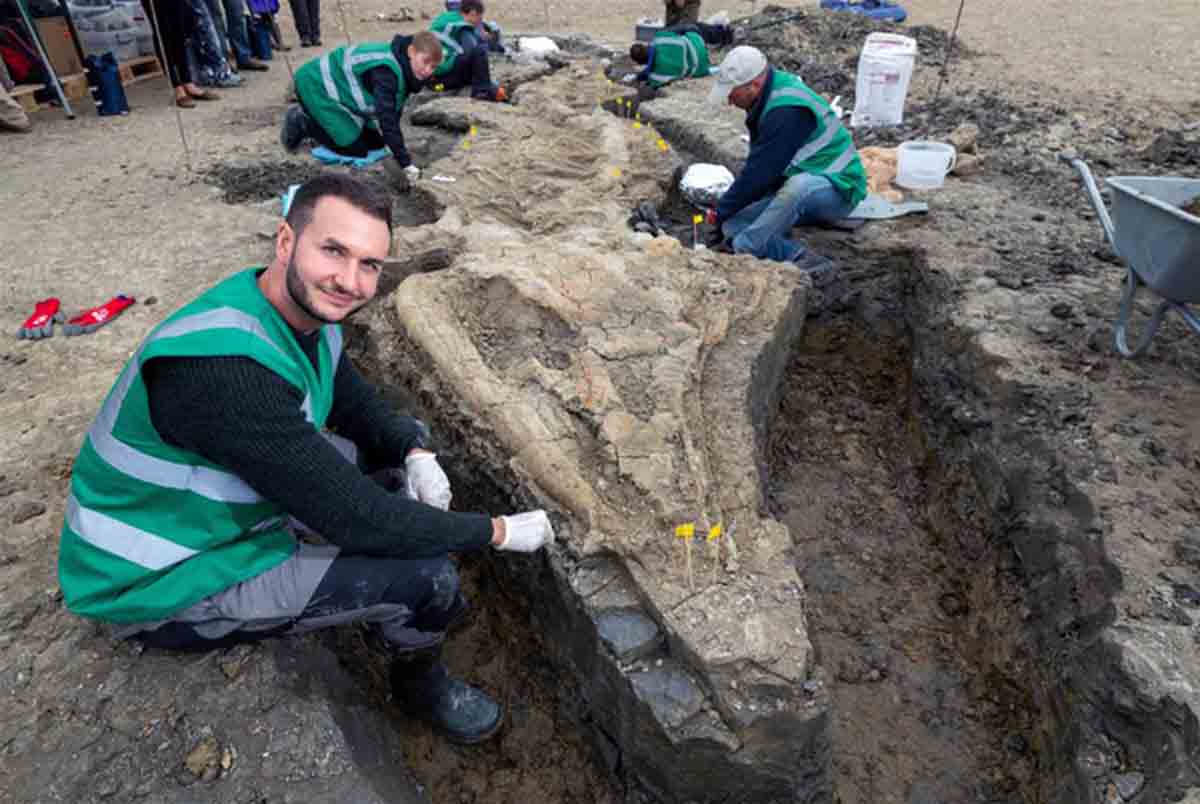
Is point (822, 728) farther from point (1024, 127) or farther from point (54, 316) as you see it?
point (1024, 127)

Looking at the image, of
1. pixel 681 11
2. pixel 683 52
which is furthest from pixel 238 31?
pixel 683 52

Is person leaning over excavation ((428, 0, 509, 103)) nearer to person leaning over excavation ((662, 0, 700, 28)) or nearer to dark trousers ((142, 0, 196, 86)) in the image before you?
dark trousers ((142, 0, 196, 86))

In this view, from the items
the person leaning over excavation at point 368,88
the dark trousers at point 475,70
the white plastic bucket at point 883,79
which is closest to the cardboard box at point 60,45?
the person leaning over excavation at point 368,88

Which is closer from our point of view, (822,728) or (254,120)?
(822,728)

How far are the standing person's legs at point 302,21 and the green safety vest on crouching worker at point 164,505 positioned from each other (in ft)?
33.4

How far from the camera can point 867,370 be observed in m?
4.32

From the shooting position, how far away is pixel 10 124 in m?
7.05

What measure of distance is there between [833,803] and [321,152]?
19.7 feet

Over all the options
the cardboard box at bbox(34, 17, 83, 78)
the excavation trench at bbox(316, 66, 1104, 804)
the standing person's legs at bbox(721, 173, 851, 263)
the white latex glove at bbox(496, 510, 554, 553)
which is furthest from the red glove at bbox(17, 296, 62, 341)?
the cardboard box at bbox(34, 17, 83, 78)

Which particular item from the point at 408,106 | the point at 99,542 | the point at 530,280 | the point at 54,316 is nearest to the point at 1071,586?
the point at 530,280

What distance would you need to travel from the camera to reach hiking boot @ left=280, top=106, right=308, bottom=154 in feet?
21.2

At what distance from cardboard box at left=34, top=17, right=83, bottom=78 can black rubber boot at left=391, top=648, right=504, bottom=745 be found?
8114mm

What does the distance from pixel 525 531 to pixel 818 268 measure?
110 inches

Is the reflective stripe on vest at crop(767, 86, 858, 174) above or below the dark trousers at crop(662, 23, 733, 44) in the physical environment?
above
